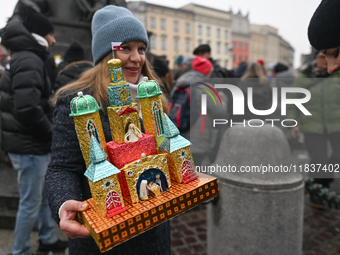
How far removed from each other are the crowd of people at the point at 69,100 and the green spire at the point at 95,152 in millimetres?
269

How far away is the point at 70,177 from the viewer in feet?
5.06

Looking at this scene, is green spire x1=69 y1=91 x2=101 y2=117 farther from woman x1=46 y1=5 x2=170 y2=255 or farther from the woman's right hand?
the woman's right hand

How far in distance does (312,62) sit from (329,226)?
281 centimetres

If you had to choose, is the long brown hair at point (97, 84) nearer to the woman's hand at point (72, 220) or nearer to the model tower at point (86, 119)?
the model tower at point (86, 119)

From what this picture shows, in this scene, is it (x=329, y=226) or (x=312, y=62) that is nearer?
(x=329, y=226)

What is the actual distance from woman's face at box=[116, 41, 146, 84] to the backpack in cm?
211

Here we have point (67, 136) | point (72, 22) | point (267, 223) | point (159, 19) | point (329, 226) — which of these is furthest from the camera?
point (159, 19)

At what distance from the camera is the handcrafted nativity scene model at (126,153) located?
1.28 m

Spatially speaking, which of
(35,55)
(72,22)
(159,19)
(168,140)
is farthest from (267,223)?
(159,19)

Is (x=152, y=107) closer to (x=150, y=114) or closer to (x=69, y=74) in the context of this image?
(x=150, y=114)

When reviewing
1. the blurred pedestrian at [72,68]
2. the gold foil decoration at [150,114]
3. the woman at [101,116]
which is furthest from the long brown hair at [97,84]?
the blurred pedestrian at [72,68]

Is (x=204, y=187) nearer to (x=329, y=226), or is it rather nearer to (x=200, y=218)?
(x=200, y=218)

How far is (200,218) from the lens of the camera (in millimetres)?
4500

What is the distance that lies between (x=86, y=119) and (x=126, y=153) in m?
0.27
